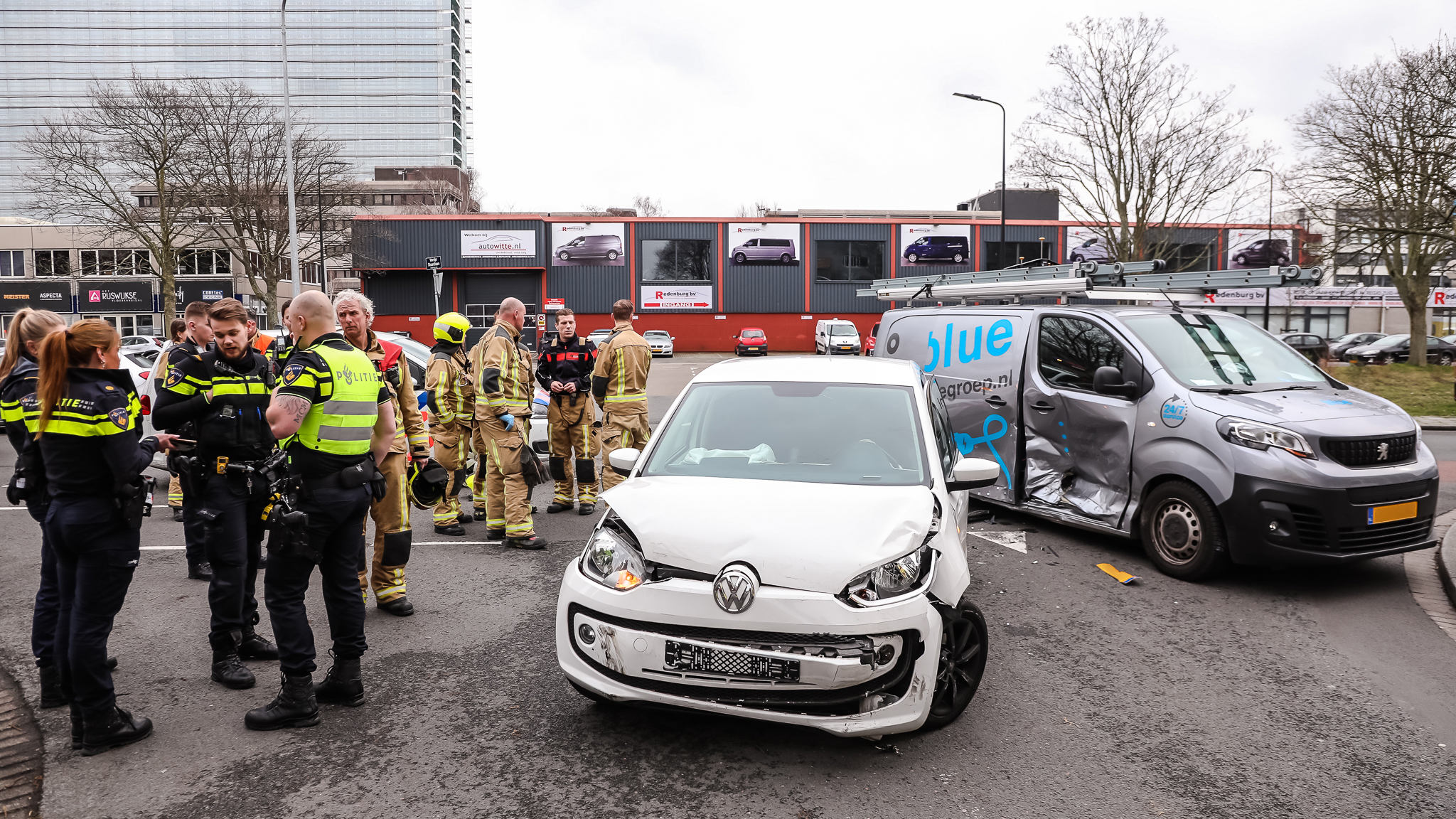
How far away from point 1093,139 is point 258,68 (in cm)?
12985

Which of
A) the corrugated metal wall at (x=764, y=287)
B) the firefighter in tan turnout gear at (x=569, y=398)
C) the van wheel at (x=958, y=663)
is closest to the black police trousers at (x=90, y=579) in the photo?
the van wheel at (x=958, y=663)

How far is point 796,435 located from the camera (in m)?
4.62

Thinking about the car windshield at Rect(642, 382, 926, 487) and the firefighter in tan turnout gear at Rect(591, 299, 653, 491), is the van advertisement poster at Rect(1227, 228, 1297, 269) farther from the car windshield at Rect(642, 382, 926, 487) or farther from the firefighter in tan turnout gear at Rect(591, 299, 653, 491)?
the car windshield at Rect(642, 382, 926, 487)

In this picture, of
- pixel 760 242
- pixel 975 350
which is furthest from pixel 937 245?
pixel 975 350

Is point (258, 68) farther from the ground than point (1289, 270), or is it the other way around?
point (258, 68)

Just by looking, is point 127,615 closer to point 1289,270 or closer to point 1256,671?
point 1256,671

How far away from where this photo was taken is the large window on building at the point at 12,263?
5647 centimetres

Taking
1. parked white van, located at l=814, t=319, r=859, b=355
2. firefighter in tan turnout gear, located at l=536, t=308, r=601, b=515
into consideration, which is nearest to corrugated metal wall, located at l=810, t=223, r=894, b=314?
parked white van, located at l=814, t=319, r=859, b=355

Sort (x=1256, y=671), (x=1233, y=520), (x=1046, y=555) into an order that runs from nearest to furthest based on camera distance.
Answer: (x=1256, y=671) < (x=1233, y=520) < (x=1046, y=555)

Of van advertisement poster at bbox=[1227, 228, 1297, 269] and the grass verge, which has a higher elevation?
van advertisement poster at bbox=[1227, 228, 1297, 269]

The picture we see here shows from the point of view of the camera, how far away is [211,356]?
4.38 metres

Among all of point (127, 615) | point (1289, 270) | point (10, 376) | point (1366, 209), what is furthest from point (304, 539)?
point (1366, 209)

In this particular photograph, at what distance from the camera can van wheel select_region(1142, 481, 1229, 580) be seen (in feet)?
19.3

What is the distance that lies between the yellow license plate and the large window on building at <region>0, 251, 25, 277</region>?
69779 mm
